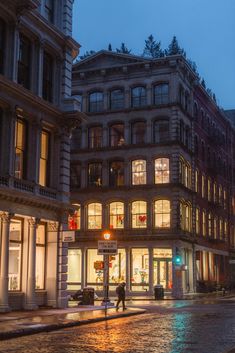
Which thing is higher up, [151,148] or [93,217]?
[151,148]

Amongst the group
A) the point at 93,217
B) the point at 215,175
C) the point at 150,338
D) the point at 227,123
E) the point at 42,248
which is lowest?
the point at 150,338

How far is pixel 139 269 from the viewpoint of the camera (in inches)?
1992

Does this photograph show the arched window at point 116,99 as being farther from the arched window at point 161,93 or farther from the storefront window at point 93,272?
the storefront window at point 93,272

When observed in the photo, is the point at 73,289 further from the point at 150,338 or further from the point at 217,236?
the point at 150,338

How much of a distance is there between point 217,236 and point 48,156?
3885 cm

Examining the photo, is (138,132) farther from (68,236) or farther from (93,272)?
(68,236)

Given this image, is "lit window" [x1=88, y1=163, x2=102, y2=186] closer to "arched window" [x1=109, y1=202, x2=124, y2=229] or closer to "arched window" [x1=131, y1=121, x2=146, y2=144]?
"arched window" [x1=109, y1=202, x2=124, y2=229]

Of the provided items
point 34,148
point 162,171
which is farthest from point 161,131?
point 34,148

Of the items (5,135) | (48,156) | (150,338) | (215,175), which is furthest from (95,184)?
(150,338)

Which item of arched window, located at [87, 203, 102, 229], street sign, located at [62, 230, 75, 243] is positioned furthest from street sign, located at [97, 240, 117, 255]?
arched window, located at [87, 203, 102, 229]

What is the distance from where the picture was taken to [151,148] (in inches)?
2047

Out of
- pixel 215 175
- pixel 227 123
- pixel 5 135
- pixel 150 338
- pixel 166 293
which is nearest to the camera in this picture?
pixel 150 338

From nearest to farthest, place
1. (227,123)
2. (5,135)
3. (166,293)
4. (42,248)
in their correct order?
(5,135), (42,248), (166,293), (227,123)

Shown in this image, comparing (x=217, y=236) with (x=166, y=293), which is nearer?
(x=166, y=293)
